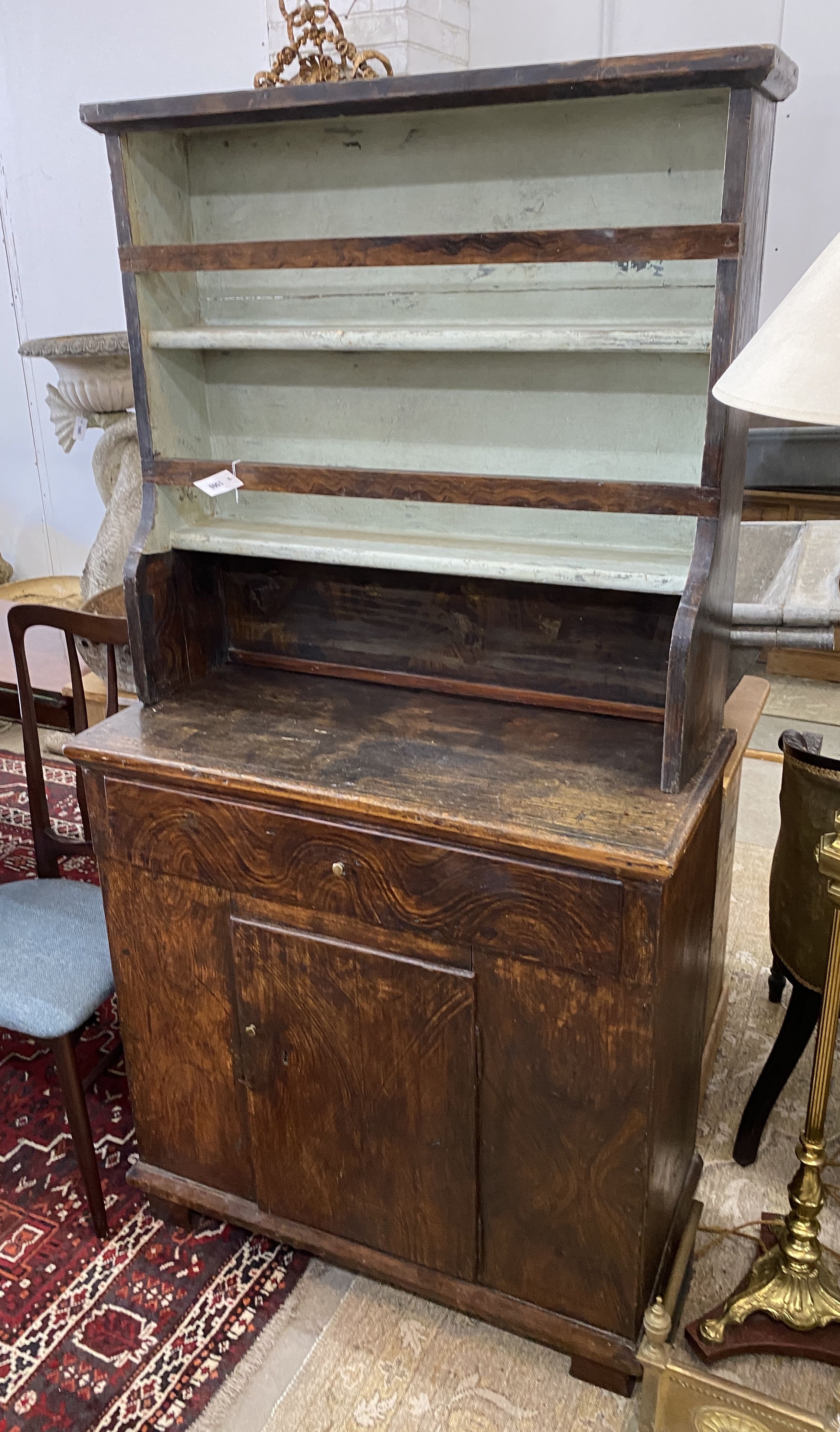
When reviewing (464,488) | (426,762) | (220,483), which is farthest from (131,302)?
(426,762)

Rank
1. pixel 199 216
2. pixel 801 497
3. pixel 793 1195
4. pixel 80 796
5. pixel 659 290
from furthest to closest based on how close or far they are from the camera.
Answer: pixel 801 497, pixel 80 796, pixel 199 216, pixel 793 1195, pixel 659 290

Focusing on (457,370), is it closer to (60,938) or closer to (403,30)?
(60,938)

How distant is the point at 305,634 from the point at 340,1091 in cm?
83

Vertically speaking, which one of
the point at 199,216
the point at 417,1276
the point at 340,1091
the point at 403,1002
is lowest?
the point at 417,1276

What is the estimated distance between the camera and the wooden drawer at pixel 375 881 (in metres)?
1.42

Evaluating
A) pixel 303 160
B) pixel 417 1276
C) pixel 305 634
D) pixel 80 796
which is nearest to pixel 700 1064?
pixel 417 1276

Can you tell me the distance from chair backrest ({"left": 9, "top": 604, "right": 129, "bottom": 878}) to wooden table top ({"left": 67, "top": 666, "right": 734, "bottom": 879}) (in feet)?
1.02

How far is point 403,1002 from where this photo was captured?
1590 mm

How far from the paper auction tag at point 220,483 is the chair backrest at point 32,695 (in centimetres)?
39

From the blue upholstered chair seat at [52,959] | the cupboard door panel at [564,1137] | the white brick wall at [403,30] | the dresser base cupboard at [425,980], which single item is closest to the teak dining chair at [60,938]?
the blue upholstered chair seat at [52,959]

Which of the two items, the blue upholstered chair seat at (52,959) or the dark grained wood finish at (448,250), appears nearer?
the dark grained wood finish at (448,250)

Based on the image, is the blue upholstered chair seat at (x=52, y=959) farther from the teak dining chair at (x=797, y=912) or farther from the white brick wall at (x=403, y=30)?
the white brick wall at (x=403, y=30)

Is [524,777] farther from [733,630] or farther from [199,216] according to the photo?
[733,630]

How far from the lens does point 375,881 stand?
1534 millimetres
